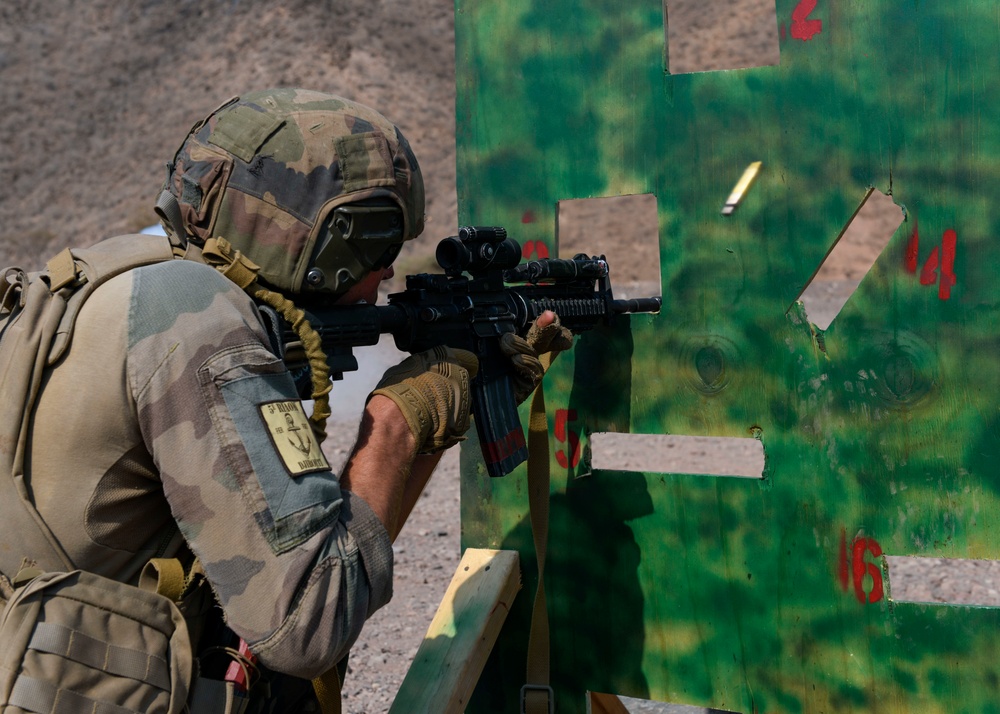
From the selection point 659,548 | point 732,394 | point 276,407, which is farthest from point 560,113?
point 276,407

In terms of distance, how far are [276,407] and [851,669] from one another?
1752 millimetres

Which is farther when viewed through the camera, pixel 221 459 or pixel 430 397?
pixel 430 397

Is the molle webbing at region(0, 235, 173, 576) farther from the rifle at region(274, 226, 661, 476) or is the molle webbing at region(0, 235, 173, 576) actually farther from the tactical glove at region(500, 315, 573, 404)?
the tactical glove at region(500, 315, 573, 404)

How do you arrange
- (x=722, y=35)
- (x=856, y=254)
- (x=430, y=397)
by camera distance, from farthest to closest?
(x=722, y=35) < (x=856, y=254) < (x=430, y=397)

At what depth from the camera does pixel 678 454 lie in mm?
7305

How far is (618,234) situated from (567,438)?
18.3m

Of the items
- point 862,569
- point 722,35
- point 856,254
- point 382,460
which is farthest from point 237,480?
point 722,35

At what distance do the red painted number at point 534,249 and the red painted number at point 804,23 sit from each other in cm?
86

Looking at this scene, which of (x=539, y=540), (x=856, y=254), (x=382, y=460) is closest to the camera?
(x=382, y=460)

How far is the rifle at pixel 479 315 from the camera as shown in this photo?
1.86m

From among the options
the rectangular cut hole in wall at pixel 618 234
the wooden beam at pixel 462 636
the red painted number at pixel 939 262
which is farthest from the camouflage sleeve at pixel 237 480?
the rectangular cut hole in wall at pixel 618 234

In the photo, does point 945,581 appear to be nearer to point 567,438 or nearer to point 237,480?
point 567,438

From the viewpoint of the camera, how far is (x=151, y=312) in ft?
4.56

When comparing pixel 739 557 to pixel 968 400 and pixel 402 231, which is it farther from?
pixel 402 231
